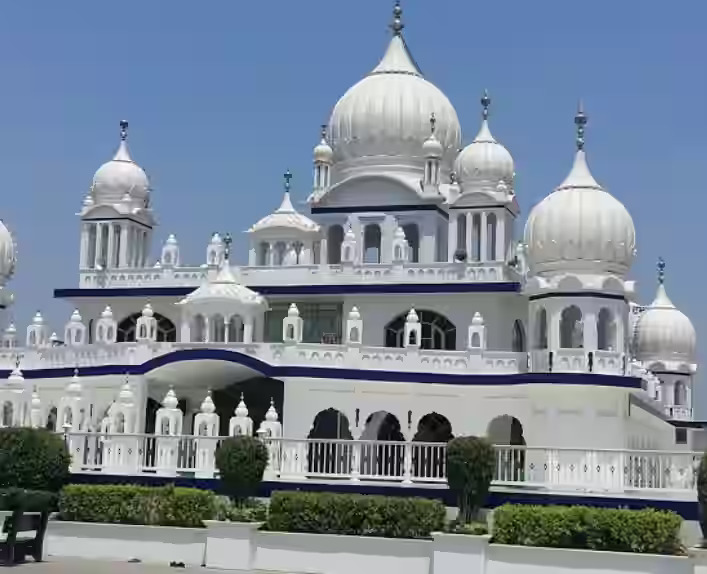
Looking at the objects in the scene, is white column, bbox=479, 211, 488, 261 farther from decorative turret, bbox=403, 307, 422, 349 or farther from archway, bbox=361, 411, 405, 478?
archway, bbox=361, 411, 405, 478

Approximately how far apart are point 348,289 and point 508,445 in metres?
8.57

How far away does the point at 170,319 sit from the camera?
3775cm

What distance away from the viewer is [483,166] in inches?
1474

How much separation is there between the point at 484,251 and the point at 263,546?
50.8ft

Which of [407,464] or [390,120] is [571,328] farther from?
[390,120]

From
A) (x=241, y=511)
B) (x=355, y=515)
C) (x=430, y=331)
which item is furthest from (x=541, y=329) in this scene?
(x=241, y=511)

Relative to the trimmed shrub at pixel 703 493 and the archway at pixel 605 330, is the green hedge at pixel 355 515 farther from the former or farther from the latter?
the archway at pixel 605 330

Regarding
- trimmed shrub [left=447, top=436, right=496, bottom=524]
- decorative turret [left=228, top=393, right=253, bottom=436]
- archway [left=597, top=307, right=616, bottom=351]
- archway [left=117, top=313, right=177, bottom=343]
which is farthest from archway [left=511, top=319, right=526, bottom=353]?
trimmed shrub [left=447, top=436, right=496, bottom=524]

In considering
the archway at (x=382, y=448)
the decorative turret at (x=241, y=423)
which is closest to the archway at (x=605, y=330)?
the archway at (x=382, y=448)

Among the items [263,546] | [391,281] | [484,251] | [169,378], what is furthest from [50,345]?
[263,546]

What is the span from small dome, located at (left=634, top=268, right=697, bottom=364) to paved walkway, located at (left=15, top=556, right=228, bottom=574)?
34.4 m

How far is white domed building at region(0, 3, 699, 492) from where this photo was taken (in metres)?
30.3

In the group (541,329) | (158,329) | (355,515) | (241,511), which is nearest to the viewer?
(355,515)

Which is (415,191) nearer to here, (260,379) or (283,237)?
(283,237)
